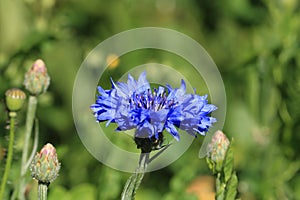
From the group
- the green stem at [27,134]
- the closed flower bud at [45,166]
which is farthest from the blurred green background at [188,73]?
the closed flower bud at [45,166]

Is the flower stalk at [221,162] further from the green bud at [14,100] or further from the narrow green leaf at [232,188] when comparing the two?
the green bud at [14,100]

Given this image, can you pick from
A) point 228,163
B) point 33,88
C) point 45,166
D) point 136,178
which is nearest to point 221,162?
point 228,163

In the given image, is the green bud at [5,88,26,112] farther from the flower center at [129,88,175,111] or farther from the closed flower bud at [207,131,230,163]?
the closed flower bud at [207,131,230,163]

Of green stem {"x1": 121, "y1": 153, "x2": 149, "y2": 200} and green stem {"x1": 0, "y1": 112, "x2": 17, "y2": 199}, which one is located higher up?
green stem {"x1": 0, "y1": 112, "x2": 17, "y2": 199}

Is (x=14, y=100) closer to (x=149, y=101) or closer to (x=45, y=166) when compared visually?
(x=45, y=166)

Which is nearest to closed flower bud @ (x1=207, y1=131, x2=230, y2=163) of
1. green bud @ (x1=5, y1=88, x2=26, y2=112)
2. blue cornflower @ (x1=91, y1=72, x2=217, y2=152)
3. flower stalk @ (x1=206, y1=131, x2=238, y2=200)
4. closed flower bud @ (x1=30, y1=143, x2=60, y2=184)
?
flower stalk @ (x1=206, y1=131, x2=238, y2=200)

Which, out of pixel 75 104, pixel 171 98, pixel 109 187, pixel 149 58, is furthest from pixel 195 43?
pixel 171 98

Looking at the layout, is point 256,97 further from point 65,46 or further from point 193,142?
point 65,46
